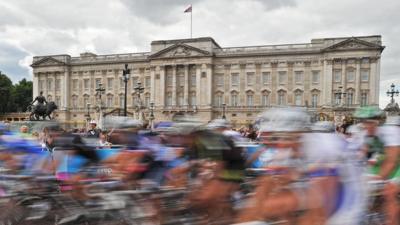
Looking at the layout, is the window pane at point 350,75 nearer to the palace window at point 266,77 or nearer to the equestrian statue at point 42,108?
the palace window at point 266,77

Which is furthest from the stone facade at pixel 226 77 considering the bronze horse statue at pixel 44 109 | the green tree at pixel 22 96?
the bronze horse statue at pixel 44 109

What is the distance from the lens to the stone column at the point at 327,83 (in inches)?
2736

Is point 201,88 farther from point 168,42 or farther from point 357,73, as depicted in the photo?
point 357,73

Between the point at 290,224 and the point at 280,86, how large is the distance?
236 feet

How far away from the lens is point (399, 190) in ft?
17.8

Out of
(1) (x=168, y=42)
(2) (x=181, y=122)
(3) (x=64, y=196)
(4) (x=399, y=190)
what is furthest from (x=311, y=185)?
(1) (x=168, y=42)

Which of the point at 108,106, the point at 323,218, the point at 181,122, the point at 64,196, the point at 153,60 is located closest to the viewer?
Answer: the point at 323,218

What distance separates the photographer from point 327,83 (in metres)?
70.1

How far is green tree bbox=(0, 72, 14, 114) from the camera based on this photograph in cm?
9219

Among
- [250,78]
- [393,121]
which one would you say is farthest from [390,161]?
[250,78]

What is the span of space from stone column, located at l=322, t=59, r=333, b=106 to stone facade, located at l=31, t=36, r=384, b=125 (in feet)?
0.60

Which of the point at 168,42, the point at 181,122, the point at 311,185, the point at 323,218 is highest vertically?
the point at 168,42

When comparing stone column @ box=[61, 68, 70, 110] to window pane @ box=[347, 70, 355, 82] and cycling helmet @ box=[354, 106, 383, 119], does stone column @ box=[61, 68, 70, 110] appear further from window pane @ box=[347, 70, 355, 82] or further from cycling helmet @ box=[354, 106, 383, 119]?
cycling helmet @ box=[354, 106, 383, 119]

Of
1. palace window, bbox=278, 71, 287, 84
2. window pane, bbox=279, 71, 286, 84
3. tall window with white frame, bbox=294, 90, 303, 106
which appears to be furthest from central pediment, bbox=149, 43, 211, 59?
tall window with white frame, bbox=294, 90, 303, 106
